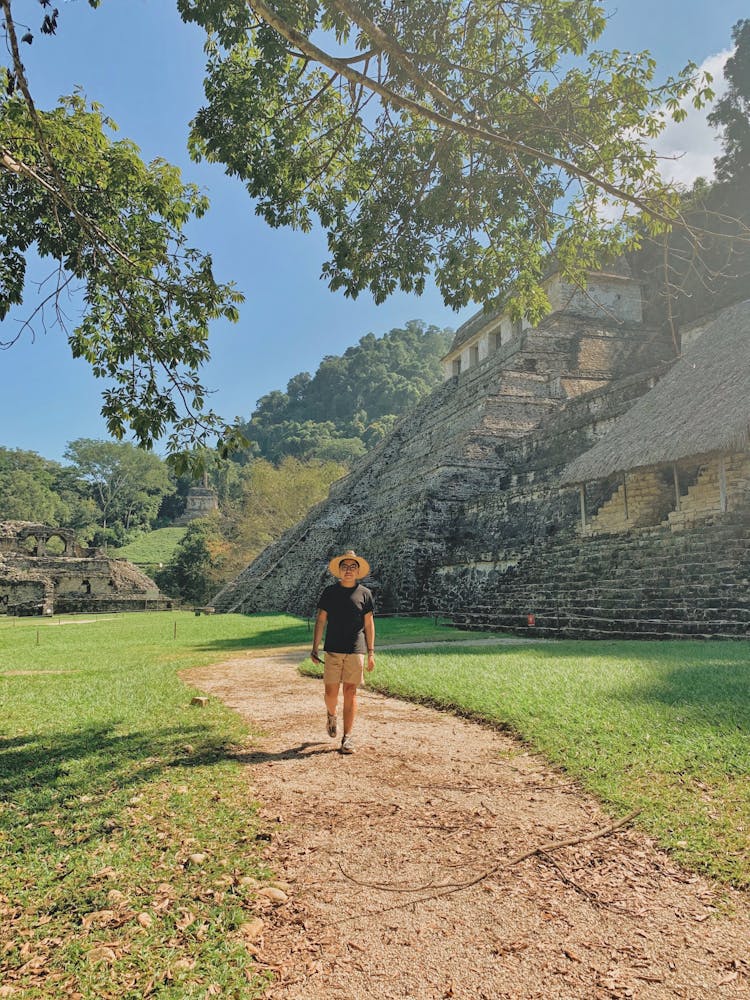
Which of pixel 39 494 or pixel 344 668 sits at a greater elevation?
pixel 39 494

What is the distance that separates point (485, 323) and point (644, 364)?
7955 millimetres

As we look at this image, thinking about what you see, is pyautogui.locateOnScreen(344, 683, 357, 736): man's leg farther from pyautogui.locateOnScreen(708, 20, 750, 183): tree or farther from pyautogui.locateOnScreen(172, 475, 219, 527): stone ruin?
pyautogui.locateOnScreen(172, 475, 219, 527): stone ruin

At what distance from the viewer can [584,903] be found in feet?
7.54

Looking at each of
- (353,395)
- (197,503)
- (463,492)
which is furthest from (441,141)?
(353,395)

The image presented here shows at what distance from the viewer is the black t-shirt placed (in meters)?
4.36

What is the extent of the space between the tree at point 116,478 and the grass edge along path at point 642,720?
179 ft

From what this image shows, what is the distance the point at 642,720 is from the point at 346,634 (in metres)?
1.98

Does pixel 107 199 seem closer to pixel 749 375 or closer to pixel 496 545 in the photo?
pixel 749 375

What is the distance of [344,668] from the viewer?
14.4 ft

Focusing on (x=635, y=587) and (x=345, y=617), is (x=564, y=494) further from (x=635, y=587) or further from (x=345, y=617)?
(x=345, y=617)

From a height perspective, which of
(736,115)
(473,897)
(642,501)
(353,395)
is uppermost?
(353,395)

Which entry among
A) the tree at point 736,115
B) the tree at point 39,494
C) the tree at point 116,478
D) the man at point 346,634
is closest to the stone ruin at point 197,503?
the tree at point 116,478

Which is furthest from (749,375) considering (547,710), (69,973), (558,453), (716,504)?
(69,973)

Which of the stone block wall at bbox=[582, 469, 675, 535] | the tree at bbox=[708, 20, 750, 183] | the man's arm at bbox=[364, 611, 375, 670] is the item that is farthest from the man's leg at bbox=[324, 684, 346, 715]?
the tree at bbox=[708, 20, 750, 183]
